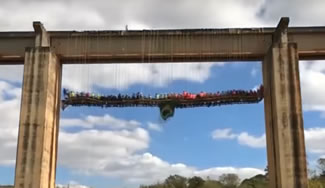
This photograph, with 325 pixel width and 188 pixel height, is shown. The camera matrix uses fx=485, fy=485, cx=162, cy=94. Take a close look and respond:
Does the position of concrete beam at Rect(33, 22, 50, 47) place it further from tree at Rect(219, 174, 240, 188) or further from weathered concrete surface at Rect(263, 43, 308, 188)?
tree at Rect(219, 174, 240, 188)

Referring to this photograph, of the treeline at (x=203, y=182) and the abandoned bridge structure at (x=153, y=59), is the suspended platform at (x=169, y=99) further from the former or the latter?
the treeline at (x=203, y=182)

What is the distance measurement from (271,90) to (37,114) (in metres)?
11.2

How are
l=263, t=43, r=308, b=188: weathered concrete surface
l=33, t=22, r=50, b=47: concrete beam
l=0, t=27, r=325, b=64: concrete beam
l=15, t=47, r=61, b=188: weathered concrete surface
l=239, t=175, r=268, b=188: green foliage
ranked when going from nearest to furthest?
l=263, t=43, r=308, b=188: weathered concrete surface < l=15, t=47, r=61, b=188: weathered concrete surface < l=33, t=22, r=50, b=47: concrete beam < l=0, t=27, r=325, b=64: concrete beam < l=239, t=175, r=268, b=188: green foliage

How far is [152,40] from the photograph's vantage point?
24.1 metres

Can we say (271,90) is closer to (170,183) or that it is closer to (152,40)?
(152,40)

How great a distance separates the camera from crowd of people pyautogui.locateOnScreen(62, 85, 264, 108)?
25359 mm

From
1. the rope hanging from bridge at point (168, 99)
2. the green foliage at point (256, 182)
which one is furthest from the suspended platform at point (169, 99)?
the green foliage at point (256, 182)

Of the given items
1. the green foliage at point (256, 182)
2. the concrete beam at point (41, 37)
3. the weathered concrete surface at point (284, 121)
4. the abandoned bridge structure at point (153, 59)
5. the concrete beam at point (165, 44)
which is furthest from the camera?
the green foliage at point (256, 182)

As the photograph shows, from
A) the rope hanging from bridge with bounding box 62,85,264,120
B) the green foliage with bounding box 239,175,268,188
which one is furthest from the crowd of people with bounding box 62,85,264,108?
the green foliage with bounding box 239,175,268,188

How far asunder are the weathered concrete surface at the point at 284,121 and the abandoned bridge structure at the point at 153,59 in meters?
0.04

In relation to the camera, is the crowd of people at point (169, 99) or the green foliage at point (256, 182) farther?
the green foliage at point (256, 182)

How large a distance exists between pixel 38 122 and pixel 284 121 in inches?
445

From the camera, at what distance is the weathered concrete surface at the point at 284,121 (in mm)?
21422

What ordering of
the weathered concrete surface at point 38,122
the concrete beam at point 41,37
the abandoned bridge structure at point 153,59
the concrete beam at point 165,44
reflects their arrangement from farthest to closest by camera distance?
the concrete beam at point 165,44
the concrete beam at point 41,37
the abandoned bridge structure at point 153,59
the weathered concrete surface at point 38,122
